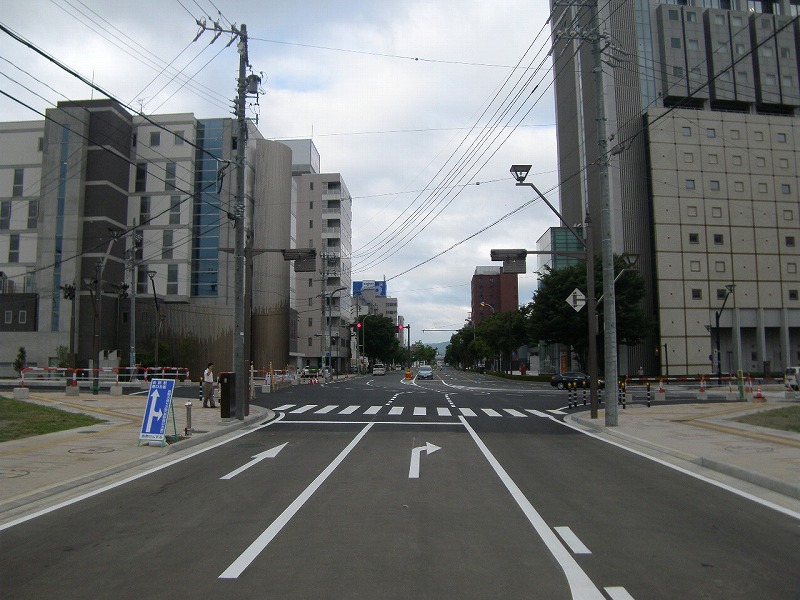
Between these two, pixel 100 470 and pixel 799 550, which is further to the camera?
pixel 100 470

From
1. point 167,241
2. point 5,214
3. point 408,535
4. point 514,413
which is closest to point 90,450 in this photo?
point 408,535

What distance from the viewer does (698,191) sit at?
62438 mm

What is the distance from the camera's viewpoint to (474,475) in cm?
1055

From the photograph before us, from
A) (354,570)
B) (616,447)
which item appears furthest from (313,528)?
(616,447)

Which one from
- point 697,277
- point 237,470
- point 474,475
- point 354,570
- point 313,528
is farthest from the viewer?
point 697,277

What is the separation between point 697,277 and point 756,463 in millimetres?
Result: 56239

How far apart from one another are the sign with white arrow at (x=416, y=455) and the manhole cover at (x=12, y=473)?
21.0 feet

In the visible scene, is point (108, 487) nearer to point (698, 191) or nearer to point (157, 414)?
point (157, 414)

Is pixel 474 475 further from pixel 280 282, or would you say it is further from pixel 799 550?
pixel 280 282

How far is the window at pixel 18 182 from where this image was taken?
59.4 m

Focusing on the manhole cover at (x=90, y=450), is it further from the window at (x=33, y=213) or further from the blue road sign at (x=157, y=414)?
the window at (x=33, y=213)

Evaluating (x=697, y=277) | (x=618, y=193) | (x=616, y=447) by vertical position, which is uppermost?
(x=618, y=193)

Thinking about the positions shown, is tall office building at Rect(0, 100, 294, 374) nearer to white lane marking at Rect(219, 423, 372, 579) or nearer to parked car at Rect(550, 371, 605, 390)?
parked car at Rect(550, 371, 605, 390)

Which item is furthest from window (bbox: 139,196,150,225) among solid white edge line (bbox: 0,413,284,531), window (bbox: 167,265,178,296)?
solid white edge line (bbox: 0,413,284,531)
